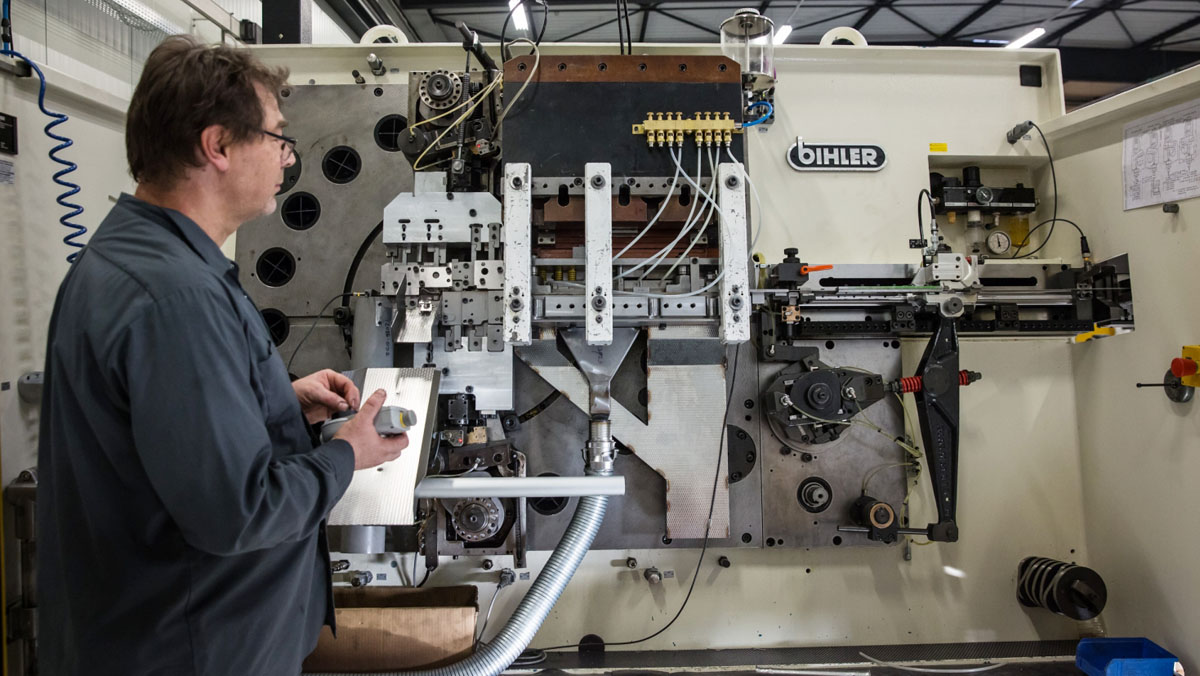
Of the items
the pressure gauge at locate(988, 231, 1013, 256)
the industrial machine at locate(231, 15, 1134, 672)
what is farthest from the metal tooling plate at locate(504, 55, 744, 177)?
the pressure gauge at locate(988, 231, 1013, 256)

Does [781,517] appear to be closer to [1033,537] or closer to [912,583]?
[912,583]

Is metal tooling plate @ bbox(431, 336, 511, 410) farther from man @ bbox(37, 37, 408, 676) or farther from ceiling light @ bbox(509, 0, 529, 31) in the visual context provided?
ceiling light @ bbox(509, 0, 529, 31)

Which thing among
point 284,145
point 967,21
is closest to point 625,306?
point 284,145

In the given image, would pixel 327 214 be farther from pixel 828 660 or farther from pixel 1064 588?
pixel 1064 588

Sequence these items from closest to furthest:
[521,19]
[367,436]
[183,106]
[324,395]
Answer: [183,106]
[367,436]
[324,395]
[521,19]

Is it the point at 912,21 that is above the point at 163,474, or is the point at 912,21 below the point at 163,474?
above

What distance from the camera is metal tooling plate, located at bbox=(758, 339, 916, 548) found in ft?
6.97

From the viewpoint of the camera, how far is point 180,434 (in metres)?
0.83

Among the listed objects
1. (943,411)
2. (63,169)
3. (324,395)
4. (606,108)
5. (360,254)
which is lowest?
(943,411)

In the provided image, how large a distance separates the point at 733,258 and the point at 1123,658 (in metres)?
1.77

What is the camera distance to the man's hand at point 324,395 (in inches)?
53.9

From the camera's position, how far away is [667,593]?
84.5 inches

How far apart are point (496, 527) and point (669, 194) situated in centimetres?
120

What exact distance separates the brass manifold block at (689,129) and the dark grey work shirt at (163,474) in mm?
1239
